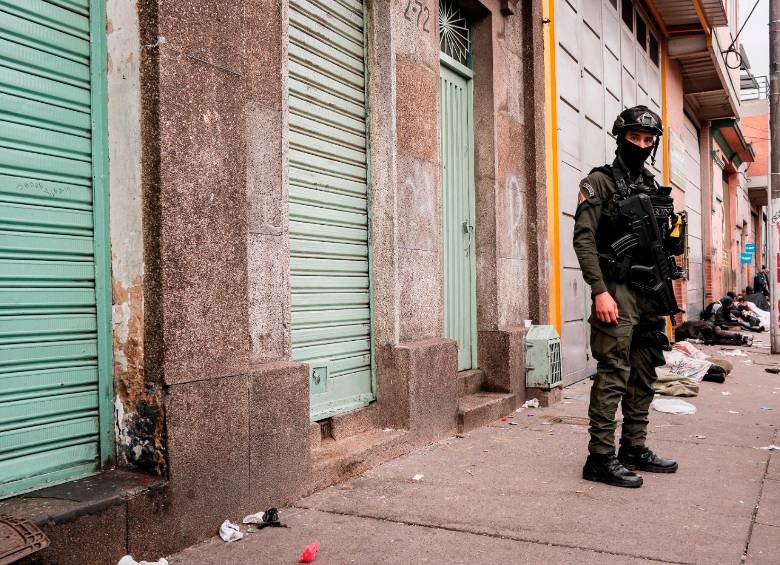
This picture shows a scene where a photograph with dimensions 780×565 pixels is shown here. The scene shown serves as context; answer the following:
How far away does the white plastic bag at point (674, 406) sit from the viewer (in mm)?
7219

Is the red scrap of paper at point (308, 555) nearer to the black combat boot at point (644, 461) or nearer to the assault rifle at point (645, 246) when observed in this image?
the black combat boot at point (644, 461)

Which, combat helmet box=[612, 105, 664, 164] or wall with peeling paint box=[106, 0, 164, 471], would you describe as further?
combat helmet box=[612, 105, 664, 164]

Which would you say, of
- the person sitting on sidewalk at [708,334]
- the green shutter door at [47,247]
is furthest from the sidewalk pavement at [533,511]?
the person sitting on sidewalk at [708,334]

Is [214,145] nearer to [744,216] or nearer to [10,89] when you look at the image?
[10,89]

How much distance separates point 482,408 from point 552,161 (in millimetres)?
3624

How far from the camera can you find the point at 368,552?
3438 millimetres

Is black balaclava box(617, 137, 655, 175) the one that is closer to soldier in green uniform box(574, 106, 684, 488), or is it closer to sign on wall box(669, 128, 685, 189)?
soldier in green uniform box(574, 106, 684, 488)

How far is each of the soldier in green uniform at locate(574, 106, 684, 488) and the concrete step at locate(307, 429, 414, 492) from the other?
1.30m

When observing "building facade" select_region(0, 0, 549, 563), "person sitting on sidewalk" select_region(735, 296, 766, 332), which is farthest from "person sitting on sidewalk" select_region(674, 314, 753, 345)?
"building facade" select_region(0, 0, 549, 563)

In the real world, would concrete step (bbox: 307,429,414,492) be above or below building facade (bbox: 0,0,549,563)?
below

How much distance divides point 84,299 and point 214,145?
3.20 ft

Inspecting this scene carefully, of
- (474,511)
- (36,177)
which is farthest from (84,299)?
(474,511)

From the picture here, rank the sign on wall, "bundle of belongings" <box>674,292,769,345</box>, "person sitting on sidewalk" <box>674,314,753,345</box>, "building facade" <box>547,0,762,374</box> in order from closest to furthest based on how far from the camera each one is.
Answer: "building facade" <box>547,0,762,374</box>
"person sitting on sidewalk" <box>674,314,753,345</box>
"bundle of belongings" <box>674,292,769,345</box>
the sign on wall

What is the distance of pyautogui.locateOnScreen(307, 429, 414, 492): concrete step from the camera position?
4.47 metres
